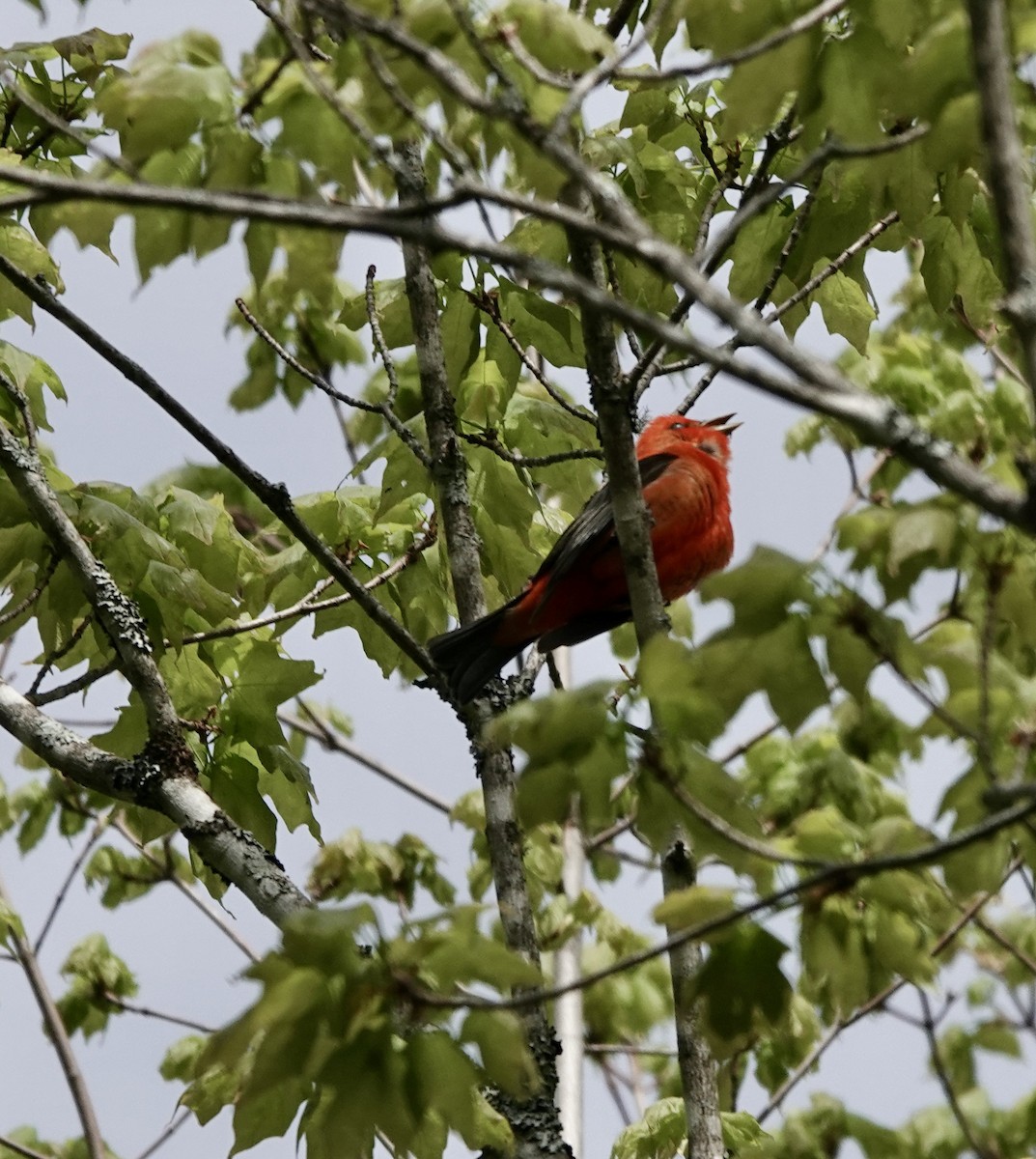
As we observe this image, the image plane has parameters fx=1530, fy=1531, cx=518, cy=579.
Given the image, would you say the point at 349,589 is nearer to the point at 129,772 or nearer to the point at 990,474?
the point at 129,772

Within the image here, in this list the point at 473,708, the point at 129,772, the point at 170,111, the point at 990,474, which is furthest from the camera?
the point at 473,708

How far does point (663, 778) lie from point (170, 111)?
3.83ft

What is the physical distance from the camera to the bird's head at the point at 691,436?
576 cm

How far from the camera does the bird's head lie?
5.76 m

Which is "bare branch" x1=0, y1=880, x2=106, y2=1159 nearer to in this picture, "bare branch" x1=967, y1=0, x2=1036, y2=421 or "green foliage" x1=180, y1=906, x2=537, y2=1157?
"green foliage" x1=180, y1=906, x2=537, y2=1157

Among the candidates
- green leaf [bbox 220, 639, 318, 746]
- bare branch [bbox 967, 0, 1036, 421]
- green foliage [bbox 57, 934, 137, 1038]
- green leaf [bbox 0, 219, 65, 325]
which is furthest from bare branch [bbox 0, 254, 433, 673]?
green foliage [bbox 57, 934, 137, 1038]

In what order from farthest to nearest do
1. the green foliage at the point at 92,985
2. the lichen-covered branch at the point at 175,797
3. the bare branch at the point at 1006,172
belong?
the green foliage at the point at 92,985 < the lichen-covered branch at the point at 175,797 < the bare branch at the point at 1006,172

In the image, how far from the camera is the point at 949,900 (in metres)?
2.34

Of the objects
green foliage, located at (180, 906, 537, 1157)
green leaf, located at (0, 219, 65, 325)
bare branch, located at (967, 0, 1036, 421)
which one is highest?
green leaf, located at (0, 219, 65, 325)

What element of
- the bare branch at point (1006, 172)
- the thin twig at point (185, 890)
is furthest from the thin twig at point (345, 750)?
the bare branch at point (1006, 172)

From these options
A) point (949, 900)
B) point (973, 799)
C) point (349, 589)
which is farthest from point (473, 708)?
point (973, 799)

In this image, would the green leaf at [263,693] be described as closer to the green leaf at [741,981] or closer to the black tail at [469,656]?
the black tail at [469,656]

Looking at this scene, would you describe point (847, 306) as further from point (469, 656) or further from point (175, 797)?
point (175, 797)

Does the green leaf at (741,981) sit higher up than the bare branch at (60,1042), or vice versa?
the bare branch at (60,1042)
